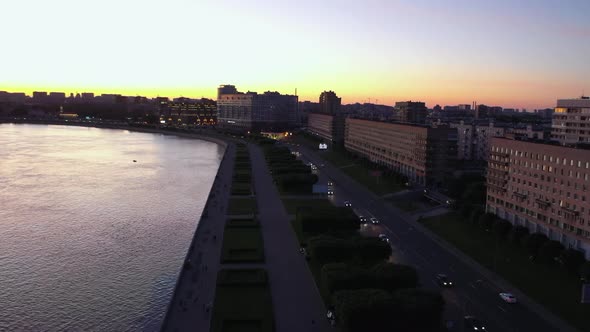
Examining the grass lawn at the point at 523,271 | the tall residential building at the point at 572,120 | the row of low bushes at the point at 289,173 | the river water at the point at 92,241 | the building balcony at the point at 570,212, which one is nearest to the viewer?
the grass lawn at the point at 523,271

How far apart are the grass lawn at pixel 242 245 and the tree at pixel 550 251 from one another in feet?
36.3

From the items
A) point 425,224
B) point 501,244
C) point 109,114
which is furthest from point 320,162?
point 109,114

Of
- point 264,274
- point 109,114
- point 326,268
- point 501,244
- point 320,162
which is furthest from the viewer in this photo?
point 109,114

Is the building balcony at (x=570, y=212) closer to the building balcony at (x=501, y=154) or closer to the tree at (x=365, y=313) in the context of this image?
the building balcony at (x=501, y=154)

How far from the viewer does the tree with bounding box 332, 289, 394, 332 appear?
48.9 ft

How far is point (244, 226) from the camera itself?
88.2ft

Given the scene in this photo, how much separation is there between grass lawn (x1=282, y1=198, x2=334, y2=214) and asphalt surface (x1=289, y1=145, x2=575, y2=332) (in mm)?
2152

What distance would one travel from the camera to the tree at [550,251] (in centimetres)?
2150

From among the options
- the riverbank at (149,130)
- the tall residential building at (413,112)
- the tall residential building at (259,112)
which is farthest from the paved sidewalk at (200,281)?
the tall residential building at (259,112)

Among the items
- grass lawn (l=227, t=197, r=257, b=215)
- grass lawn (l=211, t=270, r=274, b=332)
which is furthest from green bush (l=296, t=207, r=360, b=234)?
grass lawn (l=211, t=270, r=274, b=332)

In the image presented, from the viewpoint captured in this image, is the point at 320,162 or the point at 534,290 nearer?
the point at 534,290

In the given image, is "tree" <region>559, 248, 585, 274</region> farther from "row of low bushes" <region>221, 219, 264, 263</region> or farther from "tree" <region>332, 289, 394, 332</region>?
"row of low bushes" <region>221, 219, 264, 263</region>

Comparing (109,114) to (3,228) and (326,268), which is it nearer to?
(3,228)

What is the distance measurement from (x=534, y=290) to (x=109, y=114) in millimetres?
148222
